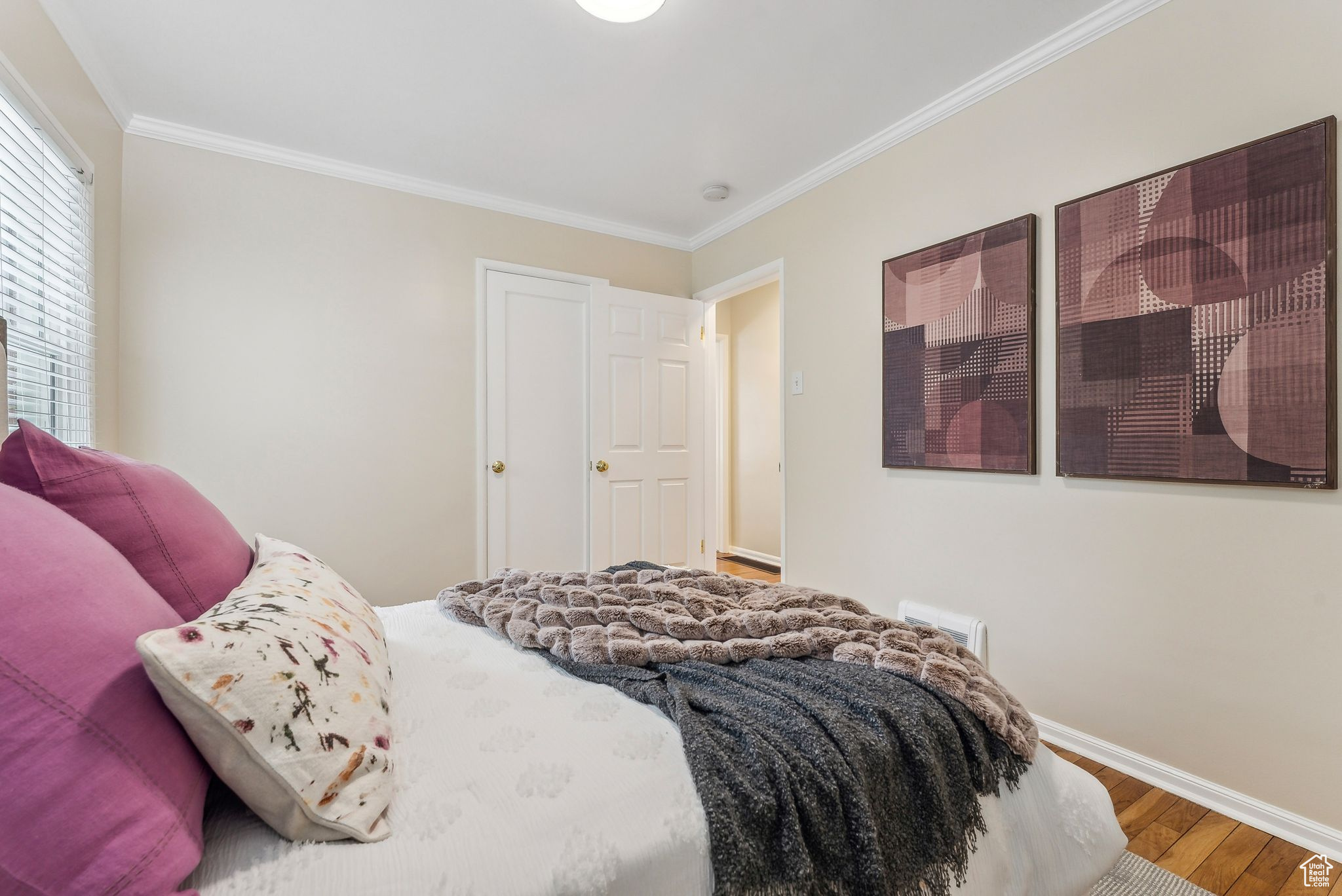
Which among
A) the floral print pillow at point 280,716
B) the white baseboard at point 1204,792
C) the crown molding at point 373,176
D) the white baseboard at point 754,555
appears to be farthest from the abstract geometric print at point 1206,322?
the white baseboard at point 754,555

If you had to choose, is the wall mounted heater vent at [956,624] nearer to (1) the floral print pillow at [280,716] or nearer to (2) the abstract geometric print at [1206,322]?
(2) the abstract geometric print at [1206,322]

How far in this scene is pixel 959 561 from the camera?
251 centimetres

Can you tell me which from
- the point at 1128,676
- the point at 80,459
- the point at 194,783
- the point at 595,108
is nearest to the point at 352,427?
the point at 595,108

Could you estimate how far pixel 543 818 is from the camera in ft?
2.63

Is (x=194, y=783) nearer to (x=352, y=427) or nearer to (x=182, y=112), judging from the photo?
(x=352, y=427)

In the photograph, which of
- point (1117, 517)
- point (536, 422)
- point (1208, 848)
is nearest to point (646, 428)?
point (536, 422)

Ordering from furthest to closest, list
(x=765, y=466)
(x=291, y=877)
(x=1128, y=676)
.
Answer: (x=765, y=466)
(x=1128, y=676)
(x=291, y=877)

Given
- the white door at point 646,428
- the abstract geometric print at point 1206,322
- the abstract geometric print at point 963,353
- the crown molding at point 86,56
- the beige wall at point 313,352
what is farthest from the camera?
the white door at point 646,428

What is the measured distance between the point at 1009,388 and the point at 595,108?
209cm

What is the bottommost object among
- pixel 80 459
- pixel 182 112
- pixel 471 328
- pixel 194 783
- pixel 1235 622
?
pixel 1235 622

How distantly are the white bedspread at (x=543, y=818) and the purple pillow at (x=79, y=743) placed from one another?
0.10m

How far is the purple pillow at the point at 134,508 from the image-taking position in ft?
2.96

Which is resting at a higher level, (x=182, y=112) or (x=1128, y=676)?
(x=182, y=112)

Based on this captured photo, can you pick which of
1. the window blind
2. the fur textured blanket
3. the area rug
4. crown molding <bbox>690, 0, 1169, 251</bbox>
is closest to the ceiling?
crown molding <bbox>690, 0, 1169, 251</bbox>
